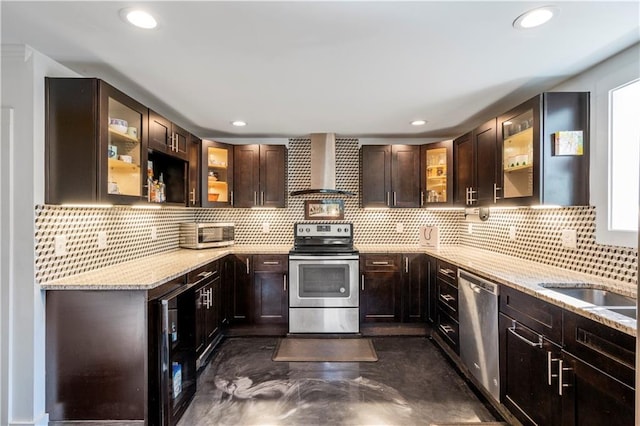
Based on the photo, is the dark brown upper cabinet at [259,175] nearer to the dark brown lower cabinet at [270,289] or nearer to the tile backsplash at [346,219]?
the tile backsplash at [346,219]

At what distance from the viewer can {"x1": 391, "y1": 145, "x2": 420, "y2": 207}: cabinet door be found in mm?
3715

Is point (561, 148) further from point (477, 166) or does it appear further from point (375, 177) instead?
point (375, 177)

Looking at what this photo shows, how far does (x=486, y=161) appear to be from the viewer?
2678mm

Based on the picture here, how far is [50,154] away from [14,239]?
52cm

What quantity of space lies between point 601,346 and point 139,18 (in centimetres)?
253

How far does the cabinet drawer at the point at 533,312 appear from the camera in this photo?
5.05 ft

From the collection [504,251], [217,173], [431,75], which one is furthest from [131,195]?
[504,251]

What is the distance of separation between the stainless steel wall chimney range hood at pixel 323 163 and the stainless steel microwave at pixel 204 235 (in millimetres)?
931

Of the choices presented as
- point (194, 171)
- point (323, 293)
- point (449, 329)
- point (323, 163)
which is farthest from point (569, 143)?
point (194, 171)

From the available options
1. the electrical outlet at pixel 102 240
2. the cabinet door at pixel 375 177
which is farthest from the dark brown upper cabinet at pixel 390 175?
the electrical outlet at pixel 102 240

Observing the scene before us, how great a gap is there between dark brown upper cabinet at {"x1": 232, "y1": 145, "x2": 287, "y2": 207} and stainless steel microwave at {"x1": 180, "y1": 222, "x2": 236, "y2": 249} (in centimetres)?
36

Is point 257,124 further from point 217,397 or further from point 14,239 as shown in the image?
point 217,397

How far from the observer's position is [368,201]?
147 inches

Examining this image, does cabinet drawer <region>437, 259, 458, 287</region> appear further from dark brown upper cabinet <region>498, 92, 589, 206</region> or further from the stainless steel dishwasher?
dark brown upper cabinet <region>498, 92, 589, 206</region>
